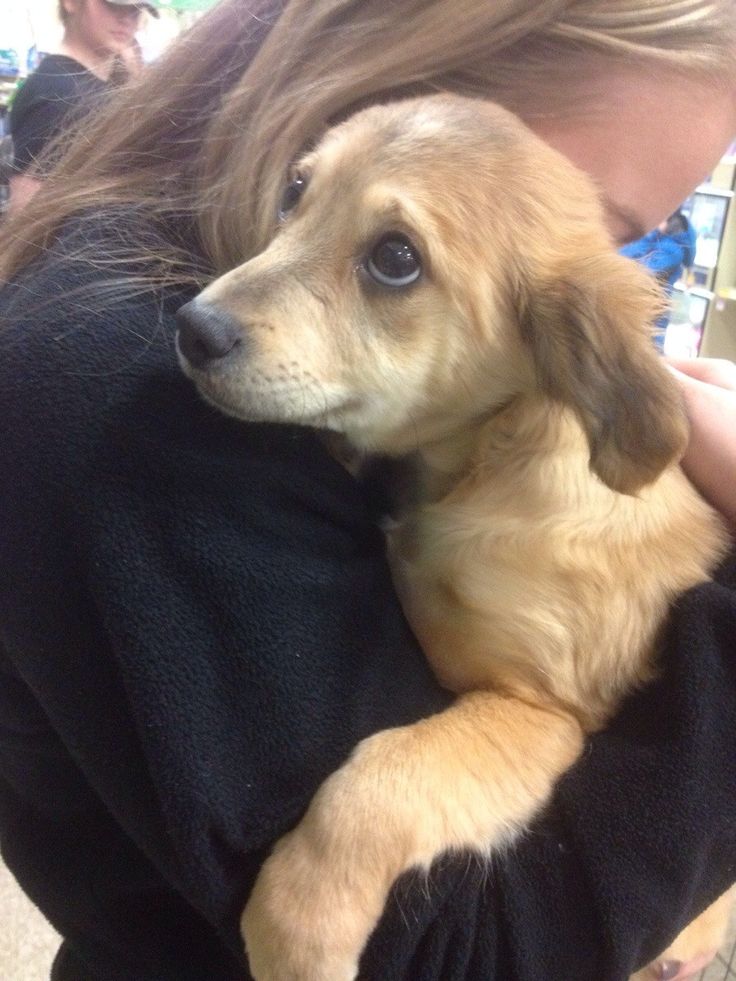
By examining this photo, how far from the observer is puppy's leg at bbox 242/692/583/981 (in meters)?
0.70

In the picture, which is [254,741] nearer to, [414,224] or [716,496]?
[414,224]

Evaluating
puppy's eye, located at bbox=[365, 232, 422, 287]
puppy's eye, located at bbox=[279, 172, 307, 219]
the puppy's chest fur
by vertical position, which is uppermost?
puppy's eye, located at bbox=[279, 172, 307, 219]

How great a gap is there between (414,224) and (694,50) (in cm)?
42

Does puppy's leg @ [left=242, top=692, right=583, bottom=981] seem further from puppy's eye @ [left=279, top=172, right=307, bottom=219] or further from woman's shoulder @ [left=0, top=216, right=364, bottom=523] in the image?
puppy's eye @ [left=279, top=172, right=307, bottom=219]

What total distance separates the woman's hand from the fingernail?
0.49 metres

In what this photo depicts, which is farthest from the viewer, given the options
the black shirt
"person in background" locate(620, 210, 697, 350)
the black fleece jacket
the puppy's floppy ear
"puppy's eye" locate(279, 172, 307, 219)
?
"person in background" locate(620, 210, 697, 350)

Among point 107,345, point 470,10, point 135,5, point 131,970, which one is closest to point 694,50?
point 470,10

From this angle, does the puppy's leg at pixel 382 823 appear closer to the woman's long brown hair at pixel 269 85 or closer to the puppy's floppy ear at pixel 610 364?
the puppy's floppy ear at pixel 610 364

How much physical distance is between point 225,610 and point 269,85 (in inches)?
20.5

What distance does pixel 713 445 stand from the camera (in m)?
0.99

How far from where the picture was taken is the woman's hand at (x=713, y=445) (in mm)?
988

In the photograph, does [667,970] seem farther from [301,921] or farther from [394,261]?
[394,261]

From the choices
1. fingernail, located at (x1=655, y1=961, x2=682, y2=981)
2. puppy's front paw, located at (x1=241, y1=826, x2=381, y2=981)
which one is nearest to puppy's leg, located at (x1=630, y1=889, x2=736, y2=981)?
fingernail, located at (x1=655, y1=961, x2=682, y2=981)

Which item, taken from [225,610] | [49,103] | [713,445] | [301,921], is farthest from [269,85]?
[49,103]
